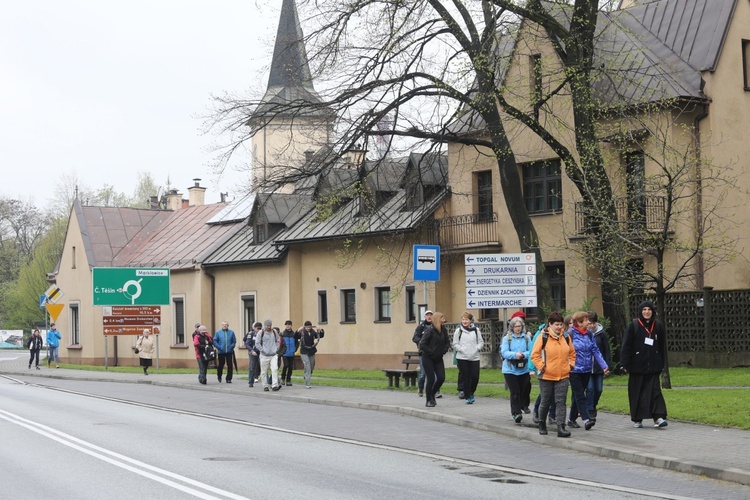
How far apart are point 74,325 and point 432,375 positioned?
1511 inches

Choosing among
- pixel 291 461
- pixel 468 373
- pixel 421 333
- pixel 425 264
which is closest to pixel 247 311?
pixel 421 333

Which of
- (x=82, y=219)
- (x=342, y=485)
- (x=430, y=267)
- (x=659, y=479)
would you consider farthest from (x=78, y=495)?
(x=82, y=219)

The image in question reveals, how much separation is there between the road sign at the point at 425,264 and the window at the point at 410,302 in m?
15.2

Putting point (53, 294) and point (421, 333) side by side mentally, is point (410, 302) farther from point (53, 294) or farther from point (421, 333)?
point (421, 333)

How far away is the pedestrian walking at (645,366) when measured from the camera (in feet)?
54.5

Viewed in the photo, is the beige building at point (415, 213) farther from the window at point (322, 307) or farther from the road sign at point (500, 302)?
the road sign at point (500, 302)

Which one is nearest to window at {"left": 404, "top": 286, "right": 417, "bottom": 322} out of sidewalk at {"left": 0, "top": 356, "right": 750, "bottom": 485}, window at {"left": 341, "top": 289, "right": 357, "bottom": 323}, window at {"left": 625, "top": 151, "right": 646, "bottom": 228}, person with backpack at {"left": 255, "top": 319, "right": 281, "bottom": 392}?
window at {"left": 341, "top": 289, "right": 357, "bottom": 323}

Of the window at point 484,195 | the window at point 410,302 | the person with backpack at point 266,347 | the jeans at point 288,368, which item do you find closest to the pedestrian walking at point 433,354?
the person with backpack at point 266,347

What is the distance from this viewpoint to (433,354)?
22.0m

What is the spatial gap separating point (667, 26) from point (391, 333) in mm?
13507

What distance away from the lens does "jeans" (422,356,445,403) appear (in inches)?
854

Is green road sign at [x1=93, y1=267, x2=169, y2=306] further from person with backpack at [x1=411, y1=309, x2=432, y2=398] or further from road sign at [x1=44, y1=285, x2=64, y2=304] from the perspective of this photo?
person with backpack at [x1=411, y1=309, x2=432, y2=398]

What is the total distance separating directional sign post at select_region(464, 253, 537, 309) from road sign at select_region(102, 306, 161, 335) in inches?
862

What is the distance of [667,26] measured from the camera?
35.6 meters
